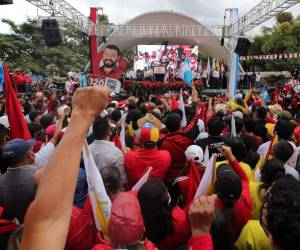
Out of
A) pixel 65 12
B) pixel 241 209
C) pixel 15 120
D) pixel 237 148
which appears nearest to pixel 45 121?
pixel 15 120

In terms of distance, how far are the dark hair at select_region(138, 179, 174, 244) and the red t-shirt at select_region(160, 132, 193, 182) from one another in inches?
61.2

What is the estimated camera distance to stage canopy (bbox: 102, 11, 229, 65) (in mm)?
22948

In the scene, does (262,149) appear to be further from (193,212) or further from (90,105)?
(90,105)

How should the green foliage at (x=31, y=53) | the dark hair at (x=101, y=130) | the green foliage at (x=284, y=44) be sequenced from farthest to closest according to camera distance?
the green foliage at (x=284, y=44) < the green foliage at (x=31, y=53) < the dark hair at (x=101, y=130)

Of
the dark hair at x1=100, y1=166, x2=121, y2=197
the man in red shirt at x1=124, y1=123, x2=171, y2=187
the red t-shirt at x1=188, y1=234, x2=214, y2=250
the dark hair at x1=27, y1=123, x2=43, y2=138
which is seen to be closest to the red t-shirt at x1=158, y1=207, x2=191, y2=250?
the dark hair at x1=100, y1=166, x2=121, y2=197

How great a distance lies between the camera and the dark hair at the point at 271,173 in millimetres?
2668

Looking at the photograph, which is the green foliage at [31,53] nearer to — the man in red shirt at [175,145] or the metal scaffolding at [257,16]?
the metal scaffolding at [257,16]

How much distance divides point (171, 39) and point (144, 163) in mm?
21377

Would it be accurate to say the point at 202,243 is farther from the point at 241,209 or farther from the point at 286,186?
the point at 241,209

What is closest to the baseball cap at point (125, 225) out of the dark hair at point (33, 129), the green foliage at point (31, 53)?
the dark hair at point (33, 129)

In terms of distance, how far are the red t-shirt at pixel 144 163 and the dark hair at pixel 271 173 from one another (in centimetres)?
94

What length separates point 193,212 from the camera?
142 centimetres

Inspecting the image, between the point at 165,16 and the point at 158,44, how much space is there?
342 centimetres

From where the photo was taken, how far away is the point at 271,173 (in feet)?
8.82
